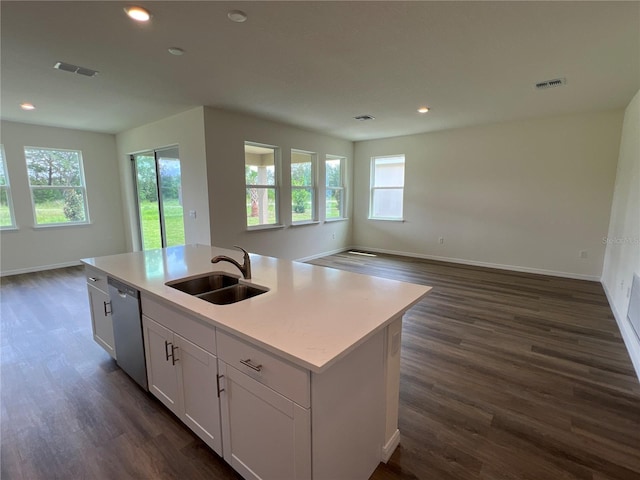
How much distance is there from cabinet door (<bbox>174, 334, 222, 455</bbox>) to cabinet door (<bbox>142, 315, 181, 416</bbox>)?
83 millimetres

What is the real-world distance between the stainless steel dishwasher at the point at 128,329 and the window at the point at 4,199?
4.62 meters

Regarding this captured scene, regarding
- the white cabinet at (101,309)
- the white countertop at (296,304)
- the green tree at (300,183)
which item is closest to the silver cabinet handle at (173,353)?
the white countertop at (296,304)

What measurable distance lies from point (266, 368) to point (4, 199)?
632cm

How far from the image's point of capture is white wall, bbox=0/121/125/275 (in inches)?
197

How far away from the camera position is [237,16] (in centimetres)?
202

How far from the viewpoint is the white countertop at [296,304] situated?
1110 millimetres

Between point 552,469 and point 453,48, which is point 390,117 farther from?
point 552,469

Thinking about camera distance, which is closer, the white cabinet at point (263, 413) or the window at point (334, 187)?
the white cabinet at point (263, 413)

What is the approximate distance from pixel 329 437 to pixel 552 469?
4.15 ft

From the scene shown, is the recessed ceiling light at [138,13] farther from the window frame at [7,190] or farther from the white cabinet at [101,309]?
the window frame at [7,190]

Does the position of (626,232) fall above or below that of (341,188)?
below

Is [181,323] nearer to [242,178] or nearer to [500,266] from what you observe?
[242,178]

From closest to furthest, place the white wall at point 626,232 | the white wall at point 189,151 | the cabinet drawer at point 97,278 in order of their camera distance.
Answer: the cabinet drawer at point 97,278 < the white wall at point 626,232 < the white wall at point 189,151

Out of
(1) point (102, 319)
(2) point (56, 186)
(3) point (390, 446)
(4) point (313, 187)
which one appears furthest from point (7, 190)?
(3) point (390, 446)
